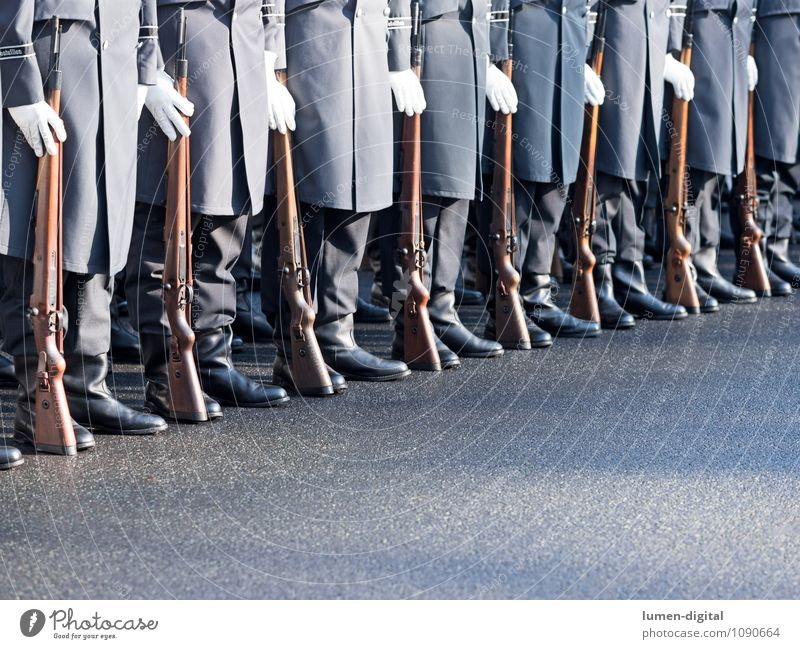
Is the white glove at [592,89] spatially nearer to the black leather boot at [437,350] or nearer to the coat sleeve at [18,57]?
the black leather boot at [437,350]

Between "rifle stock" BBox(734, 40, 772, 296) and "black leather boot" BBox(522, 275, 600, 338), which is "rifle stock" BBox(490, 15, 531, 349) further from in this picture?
"rifle stock" BBox(734, 40, 772, 296)

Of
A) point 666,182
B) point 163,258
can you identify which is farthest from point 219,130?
point 666,182

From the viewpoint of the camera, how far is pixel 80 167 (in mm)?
3160

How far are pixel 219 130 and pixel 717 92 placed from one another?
2.58m

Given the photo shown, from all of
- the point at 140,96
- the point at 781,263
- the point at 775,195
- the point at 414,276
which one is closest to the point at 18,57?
the point at 140,96

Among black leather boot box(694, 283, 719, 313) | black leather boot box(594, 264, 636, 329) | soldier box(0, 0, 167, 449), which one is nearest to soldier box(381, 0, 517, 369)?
black leather boot box(594, 264, 636, 329)

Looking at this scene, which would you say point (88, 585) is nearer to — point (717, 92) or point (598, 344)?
point (598, 344)

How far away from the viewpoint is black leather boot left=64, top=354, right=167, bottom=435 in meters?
3.33

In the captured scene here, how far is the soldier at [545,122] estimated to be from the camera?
464 centimetres

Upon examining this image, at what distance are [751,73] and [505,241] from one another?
175 centimetres

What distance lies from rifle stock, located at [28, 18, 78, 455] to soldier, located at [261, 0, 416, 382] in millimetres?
902

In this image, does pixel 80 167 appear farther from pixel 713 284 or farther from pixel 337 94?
pixel 713 284

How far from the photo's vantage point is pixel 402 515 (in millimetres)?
2740

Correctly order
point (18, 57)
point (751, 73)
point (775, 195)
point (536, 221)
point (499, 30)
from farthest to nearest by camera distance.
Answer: point (775, 195) < point (751, 73) < point (536, 221) < point (499, 30) < point (18, 57)
